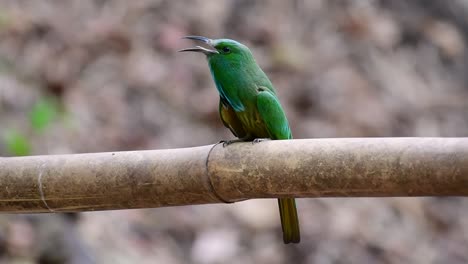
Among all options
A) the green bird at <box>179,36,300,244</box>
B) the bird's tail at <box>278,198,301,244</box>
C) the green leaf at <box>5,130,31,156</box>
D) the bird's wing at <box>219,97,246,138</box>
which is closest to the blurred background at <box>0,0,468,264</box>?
the green leaf at <box>5,130,31,156</box>

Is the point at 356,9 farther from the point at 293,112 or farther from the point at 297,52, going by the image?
the point at 293,112

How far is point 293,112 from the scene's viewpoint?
6965 millimetres

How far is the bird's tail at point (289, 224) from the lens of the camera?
10.1ft

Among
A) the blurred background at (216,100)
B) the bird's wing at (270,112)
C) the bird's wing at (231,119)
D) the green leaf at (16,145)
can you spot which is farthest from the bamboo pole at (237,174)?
the green leaf at (16,145)

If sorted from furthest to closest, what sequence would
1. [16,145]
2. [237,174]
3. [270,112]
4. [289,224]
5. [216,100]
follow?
[216,100]
[16,145]
[270,112]
[289,224]
[237,174]

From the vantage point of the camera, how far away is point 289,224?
3.07m

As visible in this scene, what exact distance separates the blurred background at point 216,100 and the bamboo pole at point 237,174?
2063 mm

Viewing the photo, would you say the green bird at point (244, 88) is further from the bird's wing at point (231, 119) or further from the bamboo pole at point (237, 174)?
the bamboo pole at point (237, 174)

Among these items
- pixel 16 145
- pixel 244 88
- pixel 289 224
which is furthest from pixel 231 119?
pixel 16 145

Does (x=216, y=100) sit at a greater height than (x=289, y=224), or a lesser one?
lesser

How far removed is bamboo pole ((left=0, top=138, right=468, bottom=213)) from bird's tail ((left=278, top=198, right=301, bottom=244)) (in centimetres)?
41

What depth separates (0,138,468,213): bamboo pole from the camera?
2271 mm

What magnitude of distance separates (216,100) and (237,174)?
161 inches

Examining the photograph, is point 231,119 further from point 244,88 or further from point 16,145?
point 16,145
